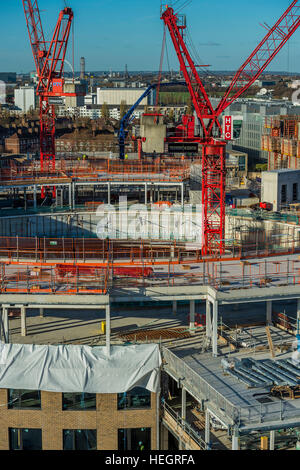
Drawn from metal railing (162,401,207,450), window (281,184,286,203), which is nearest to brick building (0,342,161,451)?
metal railing (162,401,207,450)

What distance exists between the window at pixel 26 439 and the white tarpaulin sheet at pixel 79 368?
1517mm

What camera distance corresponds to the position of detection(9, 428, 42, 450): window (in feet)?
83.3

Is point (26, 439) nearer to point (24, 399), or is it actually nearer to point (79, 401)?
point (24, 399)

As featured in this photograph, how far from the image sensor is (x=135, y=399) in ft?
83.7

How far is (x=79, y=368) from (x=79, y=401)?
107 cm

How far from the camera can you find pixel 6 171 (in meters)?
50.3

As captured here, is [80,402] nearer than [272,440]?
No

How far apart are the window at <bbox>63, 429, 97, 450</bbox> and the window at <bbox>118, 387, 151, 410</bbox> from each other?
51.9 inches

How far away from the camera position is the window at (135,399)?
25281mm

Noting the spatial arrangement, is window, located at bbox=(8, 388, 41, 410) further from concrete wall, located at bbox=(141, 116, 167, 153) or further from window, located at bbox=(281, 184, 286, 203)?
window, located at bbox=(281, 184, 286, 203)

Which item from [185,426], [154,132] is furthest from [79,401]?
[154,132]

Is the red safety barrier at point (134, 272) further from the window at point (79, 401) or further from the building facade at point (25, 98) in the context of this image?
the building facade at point (25, 98)
